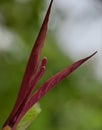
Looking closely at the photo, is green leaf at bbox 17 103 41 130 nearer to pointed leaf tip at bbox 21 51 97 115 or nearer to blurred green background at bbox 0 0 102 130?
pointed leaf tip at bbox 21 51 97 115

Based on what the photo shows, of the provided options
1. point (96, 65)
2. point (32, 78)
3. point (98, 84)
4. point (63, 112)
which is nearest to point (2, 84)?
point (63, 112)

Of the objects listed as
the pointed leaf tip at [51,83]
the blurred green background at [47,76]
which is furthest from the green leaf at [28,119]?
the blurred green background at [47,76]

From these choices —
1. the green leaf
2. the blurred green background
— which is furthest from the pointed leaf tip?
the blurred green background

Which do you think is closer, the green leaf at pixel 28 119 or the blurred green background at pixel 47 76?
the green leaf at pixel 28 119

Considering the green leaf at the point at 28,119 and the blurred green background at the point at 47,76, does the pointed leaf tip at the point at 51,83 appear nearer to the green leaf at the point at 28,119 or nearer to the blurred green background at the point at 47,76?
the green leaf at the point at 28,119

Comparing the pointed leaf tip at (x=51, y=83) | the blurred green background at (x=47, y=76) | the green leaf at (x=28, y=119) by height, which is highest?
the pointed leaf tip at (x=51, y=83)

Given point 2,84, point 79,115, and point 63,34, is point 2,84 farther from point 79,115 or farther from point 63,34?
point 63,34

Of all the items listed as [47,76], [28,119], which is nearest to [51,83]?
[28,119]

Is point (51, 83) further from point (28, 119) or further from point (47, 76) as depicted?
point (47, 76)
